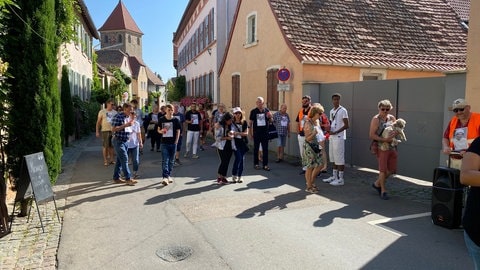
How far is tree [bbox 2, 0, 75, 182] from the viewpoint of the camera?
19.9 feet

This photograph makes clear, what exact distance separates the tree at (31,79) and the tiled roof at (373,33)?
7.76 m

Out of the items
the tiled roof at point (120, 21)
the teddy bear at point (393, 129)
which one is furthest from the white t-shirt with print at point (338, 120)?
the tiled roof at point (120, 21)

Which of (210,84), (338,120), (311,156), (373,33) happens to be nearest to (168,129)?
(311,156)

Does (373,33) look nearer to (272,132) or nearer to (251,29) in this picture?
(251,29)

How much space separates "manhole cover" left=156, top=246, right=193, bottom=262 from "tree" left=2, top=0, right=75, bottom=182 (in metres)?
2.85

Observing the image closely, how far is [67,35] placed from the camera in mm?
9312

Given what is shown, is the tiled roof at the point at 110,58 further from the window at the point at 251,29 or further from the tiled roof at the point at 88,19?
the window at the point at 251,29

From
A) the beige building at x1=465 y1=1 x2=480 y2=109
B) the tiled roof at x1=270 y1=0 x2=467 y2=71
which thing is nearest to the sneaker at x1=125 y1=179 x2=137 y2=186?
the tiled roof at x1=270 y1=0 x2=467 y2=71

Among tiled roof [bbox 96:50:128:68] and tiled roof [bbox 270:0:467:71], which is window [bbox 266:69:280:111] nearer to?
tiled roof [bbox 270:0:467:71]

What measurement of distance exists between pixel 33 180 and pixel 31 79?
153 cm

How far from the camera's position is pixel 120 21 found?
87.4m

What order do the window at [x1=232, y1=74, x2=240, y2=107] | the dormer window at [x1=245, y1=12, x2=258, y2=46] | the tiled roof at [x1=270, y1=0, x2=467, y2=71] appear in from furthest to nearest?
the window at [x1=232, y1=74, x2=240, y2=107], the dormer window at [x1=245, y1=12, x2=258, y2=46], the tiled roof at [x1=270, y1=0, x2=467, y2=71]

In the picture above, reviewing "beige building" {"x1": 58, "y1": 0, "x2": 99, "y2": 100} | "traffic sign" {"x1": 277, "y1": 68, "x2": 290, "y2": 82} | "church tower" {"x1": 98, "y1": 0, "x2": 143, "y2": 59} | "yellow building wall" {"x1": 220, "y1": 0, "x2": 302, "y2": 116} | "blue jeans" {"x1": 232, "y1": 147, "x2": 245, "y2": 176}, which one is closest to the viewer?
"blue jeans" {"x1": 232, "y1": 147, "x2": 245, "y2": 176}

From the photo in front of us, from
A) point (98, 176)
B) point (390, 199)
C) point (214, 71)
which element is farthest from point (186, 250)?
point (214, 71)
